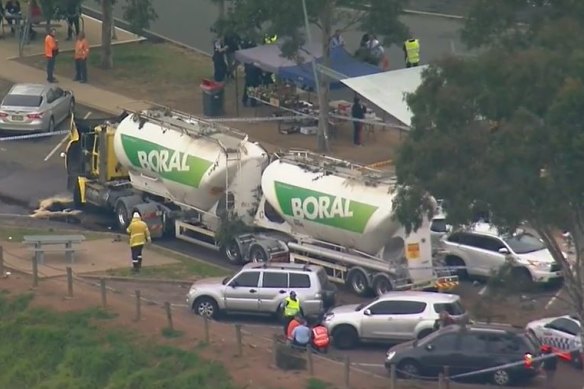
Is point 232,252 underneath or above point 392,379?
underneath

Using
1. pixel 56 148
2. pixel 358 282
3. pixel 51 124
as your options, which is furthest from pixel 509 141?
pixel 51 124

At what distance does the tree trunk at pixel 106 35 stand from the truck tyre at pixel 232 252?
1618 cm

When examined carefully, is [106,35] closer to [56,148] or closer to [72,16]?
[72,16]

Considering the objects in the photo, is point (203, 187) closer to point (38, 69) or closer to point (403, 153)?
point (403, 153)

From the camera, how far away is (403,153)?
32.7 metres

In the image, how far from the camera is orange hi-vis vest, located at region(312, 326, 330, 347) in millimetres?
36469

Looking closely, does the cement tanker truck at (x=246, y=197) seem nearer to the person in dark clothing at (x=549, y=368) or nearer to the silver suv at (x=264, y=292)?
the silver suv at (x=264, y=292)

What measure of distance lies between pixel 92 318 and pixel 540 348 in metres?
9.53

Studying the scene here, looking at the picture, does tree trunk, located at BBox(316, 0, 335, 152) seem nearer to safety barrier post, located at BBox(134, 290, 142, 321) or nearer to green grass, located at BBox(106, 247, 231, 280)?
green grass, located at BBox(106, 247, 231, 280)

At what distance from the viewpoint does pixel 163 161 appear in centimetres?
4481

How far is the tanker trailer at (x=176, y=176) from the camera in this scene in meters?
43.5

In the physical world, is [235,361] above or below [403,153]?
below

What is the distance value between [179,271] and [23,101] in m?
12.3

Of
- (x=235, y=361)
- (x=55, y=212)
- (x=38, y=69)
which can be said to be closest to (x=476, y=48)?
(x=235, y=361)
